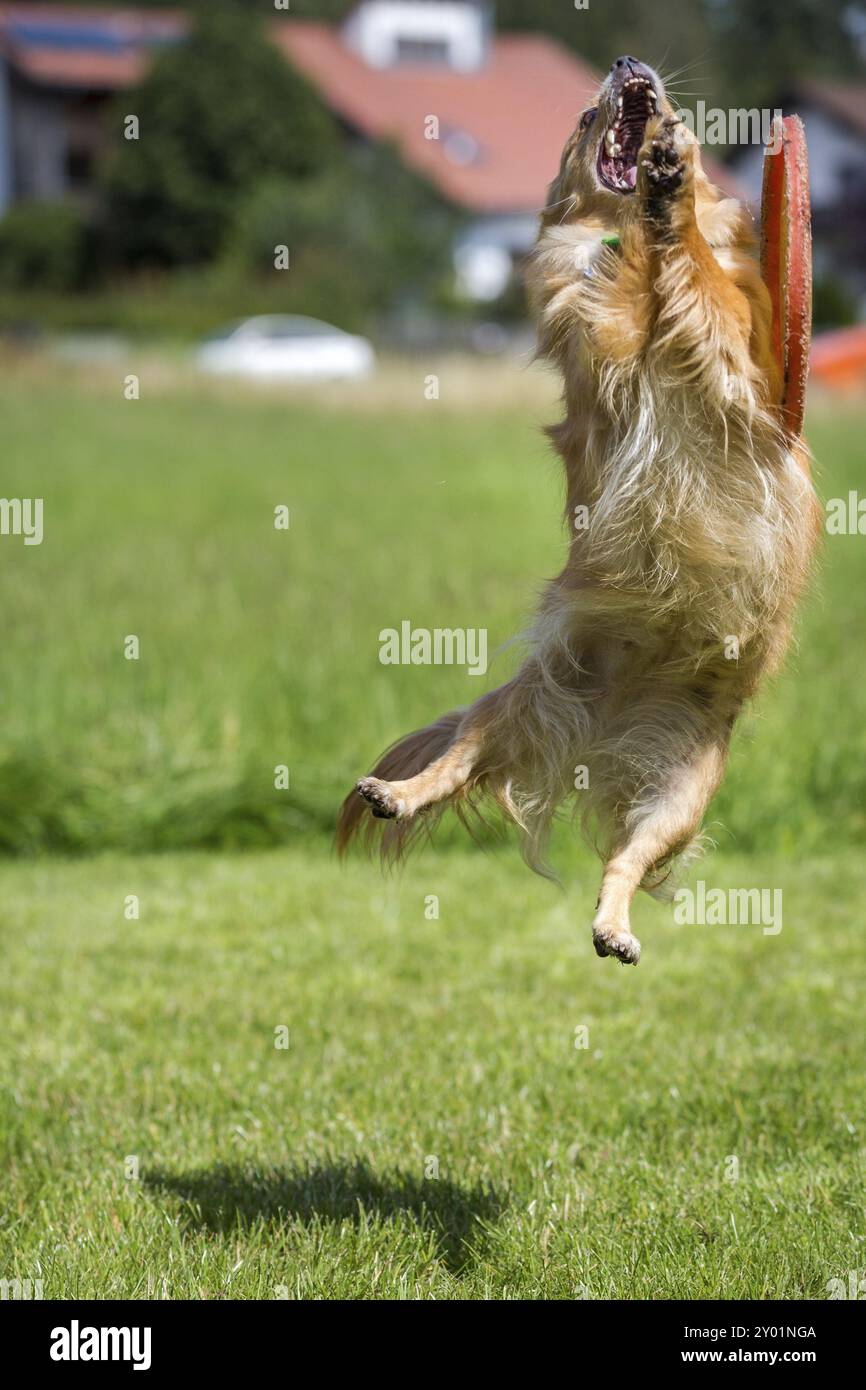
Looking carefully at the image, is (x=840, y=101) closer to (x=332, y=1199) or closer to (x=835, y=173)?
(x=835, y=173)

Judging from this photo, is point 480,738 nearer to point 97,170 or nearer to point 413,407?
point 413,407

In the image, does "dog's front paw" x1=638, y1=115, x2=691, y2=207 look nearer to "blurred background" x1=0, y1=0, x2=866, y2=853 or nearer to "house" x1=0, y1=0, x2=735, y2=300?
"blurred background" x1=0, y1=0, x2=866, y2=853

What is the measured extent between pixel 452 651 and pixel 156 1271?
665 cm

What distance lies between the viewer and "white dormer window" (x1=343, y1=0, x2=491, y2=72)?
210 ft

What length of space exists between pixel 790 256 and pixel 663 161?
0.37 metres

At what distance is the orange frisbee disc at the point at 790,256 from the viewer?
12.4ft

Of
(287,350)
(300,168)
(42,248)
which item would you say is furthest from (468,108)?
(287,350)

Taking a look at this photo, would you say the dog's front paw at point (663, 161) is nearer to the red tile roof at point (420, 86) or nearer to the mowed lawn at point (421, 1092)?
the mowed lawn at point (421, 1092)

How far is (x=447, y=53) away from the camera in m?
65.1

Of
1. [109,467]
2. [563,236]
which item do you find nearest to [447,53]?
[109,467]

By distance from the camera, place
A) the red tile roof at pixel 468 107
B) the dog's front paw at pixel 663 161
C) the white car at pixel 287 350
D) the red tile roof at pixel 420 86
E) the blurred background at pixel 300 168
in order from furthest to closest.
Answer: the red tile roof at pixel 420 86 < the red tile roof at pixel 468 107 < the blurred background at pixel 300 168 < the white car at pixel 287 350 < the dog's front paw at pixel 663 161

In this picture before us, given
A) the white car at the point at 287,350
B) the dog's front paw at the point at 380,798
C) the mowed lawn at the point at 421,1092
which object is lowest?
the mowed lawn at the point at 421,1092

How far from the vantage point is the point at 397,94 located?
58.9m

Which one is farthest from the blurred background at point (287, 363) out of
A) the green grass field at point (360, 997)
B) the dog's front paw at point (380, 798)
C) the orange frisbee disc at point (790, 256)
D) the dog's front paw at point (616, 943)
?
the dog's front paw at point (616, 943)
